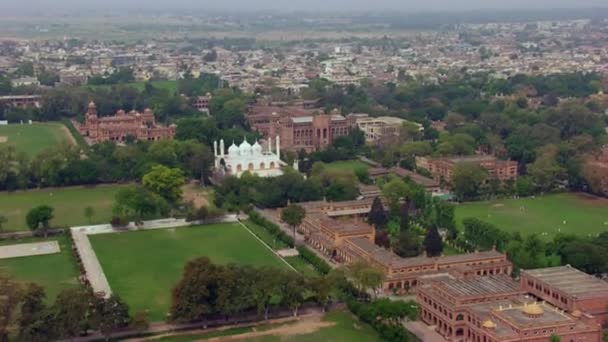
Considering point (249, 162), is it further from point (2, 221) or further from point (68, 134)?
point (68, 134)

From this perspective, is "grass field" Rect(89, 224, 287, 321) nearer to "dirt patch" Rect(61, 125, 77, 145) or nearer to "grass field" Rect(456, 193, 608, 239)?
"grass field" Rect(456, 193, 608, 239)

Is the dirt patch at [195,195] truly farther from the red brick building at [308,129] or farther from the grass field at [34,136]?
the grass field at [34,136]

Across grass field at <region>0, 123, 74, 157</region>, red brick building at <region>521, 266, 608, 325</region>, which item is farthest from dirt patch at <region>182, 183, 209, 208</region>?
red brick building at <region>521, 266, 608, 325</region>

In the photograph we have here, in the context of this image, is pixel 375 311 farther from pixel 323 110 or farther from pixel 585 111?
pixel 323 110

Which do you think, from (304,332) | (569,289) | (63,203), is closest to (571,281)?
(569,289)

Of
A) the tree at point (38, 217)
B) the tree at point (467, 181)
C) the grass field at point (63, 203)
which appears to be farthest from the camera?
the tree at point (467, 181)

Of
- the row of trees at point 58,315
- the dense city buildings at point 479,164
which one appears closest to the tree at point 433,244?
the row of trees at point 58,315

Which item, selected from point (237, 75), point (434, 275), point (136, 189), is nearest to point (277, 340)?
point (434, 275)
